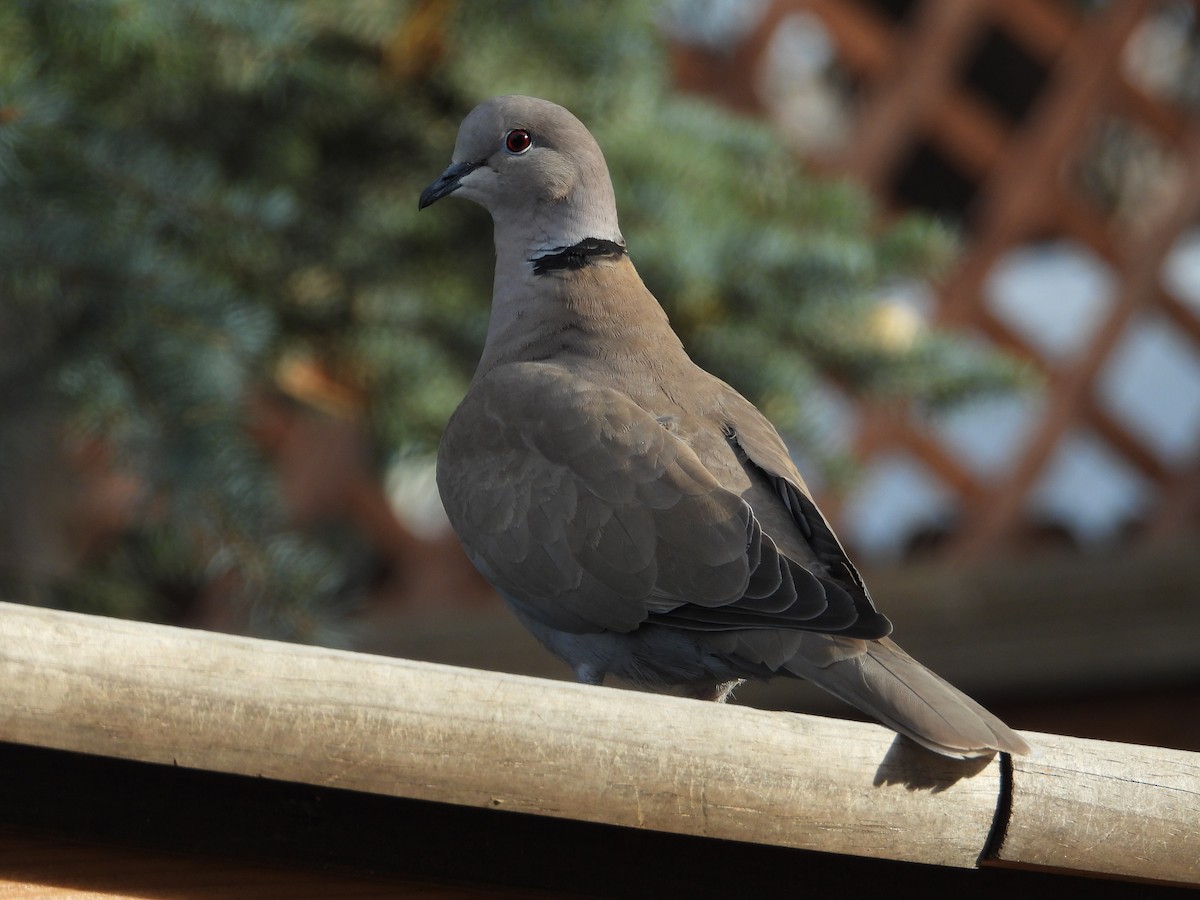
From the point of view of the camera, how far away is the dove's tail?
117cm

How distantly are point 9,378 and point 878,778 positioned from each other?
4.88 feet

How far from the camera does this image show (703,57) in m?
4.40

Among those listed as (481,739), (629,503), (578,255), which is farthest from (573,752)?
(578,255)

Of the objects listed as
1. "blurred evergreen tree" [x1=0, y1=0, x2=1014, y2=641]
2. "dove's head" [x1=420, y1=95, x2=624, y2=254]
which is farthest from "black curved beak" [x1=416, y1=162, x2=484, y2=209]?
"blurred evergreen tree" [x1=0, y1=0, x2=1014, y2=641]

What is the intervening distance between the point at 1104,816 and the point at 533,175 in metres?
1.06

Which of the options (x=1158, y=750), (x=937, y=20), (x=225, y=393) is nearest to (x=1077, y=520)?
(x=937, y=20)

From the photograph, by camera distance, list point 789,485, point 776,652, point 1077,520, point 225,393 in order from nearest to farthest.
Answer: point 776,652, point 789,485, point 225,393, point 1077,520

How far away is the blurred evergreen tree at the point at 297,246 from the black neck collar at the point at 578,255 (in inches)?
13.3

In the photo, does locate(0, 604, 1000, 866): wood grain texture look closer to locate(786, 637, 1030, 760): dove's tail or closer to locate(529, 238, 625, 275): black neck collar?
locate(786, 637, 1030, 760): dove's tail

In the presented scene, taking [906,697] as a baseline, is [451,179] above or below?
below

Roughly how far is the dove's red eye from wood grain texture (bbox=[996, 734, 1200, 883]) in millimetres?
1031

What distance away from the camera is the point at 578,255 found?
6.15ft

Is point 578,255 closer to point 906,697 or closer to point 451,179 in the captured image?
point 451,179

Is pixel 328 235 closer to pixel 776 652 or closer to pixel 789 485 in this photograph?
pixel 789 485
